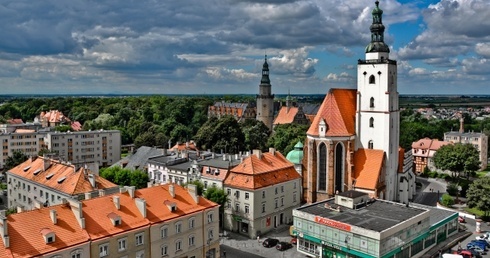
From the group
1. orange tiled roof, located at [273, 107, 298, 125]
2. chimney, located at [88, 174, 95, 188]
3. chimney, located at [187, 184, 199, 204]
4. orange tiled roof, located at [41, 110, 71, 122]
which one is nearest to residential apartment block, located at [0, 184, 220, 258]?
chimney, located at [187, 184, 199, 204]

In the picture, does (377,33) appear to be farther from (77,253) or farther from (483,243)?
(77,253)

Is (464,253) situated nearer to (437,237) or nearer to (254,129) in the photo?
(437,237)

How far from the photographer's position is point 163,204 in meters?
42.8

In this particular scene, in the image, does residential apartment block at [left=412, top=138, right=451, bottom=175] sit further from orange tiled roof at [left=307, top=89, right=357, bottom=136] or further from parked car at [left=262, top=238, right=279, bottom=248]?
parked car at [left=262, top=238, right=279, bottom=248]

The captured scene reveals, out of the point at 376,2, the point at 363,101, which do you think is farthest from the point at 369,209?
the point at 376,2

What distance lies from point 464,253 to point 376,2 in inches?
1456

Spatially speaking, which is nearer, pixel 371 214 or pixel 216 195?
pixel 371 214

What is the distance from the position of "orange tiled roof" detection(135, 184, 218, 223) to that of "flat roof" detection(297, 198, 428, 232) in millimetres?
13275

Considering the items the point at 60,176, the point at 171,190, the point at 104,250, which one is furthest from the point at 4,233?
the point at 60,176

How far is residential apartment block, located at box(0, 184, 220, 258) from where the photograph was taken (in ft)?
112

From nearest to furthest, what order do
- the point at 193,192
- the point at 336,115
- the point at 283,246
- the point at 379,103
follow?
the point at 193,192
the point at 283,246
the point at 379,103
the point at 336,115

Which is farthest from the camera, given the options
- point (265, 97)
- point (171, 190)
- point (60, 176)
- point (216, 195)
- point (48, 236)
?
point (265, 97)

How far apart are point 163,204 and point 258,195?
1684cm

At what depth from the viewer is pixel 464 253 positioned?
4875 centimetres
